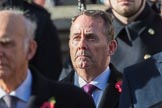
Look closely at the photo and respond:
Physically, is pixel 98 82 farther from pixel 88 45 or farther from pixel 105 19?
pixel 105 19

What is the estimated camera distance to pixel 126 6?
23.2ft

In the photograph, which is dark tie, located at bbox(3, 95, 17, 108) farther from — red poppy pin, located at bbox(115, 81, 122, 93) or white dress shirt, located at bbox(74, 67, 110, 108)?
red poppy pin, located at bbox(115, 81, 122, 93)

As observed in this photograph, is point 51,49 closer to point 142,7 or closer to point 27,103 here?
point 142,7

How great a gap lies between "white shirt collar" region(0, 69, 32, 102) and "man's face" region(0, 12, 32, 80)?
55 mm

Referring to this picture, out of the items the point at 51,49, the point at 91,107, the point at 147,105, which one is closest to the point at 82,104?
the point at 91,107

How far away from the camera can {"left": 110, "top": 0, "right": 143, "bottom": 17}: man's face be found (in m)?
7.05

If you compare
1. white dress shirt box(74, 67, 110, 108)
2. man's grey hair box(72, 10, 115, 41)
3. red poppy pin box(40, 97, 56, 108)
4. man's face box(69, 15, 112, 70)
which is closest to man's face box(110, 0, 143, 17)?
man's grey hair box(72, 10, 115, 41)

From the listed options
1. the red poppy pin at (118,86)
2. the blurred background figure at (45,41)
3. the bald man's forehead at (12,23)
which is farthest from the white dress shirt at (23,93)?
the blurred background figure at (45,41)

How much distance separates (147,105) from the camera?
5.29 meters

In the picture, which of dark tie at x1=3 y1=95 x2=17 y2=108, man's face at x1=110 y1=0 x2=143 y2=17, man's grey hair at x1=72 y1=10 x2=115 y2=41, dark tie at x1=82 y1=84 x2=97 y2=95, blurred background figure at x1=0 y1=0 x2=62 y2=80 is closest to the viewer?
dark tie at x1=3 y1=95 x2=17 y2=108

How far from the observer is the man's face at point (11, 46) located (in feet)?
15.9

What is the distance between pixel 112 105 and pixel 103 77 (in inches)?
10.5

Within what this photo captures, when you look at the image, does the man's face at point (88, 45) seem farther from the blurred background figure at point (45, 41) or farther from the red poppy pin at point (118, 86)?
the blurred background figure at point (45, 41)

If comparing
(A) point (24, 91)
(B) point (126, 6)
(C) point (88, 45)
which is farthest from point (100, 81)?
(A) point (24, 91)
